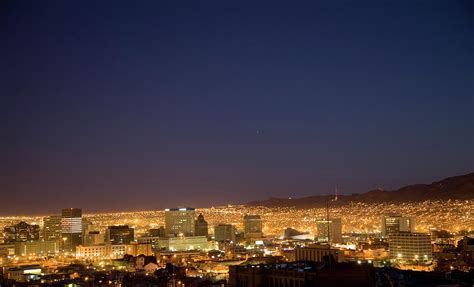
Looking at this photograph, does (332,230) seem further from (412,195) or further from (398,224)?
(412,195)

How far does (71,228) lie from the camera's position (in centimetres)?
7294

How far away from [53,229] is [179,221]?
15440mm

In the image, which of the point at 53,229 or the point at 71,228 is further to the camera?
the point at 53,229

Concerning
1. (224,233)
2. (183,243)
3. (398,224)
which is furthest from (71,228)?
(398,224)

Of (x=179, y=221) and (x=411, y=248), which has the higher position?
(x=179, y=221)

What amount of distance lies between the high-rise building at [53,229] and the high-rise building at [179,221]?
1322 cm

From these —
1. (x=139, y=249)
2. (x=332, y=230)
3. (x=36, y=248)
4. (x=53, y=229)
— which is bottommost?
(x=36, y=248)

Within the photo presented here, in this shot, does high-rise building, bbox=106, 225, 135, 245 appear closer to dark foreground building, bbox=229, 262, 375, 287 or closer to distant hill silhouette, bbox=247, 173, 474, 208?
dark foreground building, bbox=229, 262, 375, 287

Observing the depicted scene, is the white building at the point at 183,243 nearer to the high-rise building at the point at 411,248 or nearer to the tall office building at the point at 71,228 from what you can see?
the tall office building at the point at 71,228

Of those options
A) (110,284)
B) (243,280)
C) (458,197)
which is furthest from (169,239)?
(458,197)

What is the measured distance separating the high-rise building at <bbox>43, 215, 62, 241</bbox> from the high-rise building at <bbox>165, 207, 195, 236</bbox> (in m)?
13.2

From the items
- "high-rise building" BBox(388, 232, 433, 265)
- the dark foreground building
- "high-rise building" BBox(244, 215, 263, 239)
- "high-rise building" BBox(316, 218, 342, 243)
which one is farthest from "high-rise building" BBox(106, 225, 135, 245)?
the dark foreground building

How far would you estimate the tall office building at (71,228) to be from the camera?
69.6 meters

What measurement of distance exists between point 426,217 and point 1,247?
62.9 m
